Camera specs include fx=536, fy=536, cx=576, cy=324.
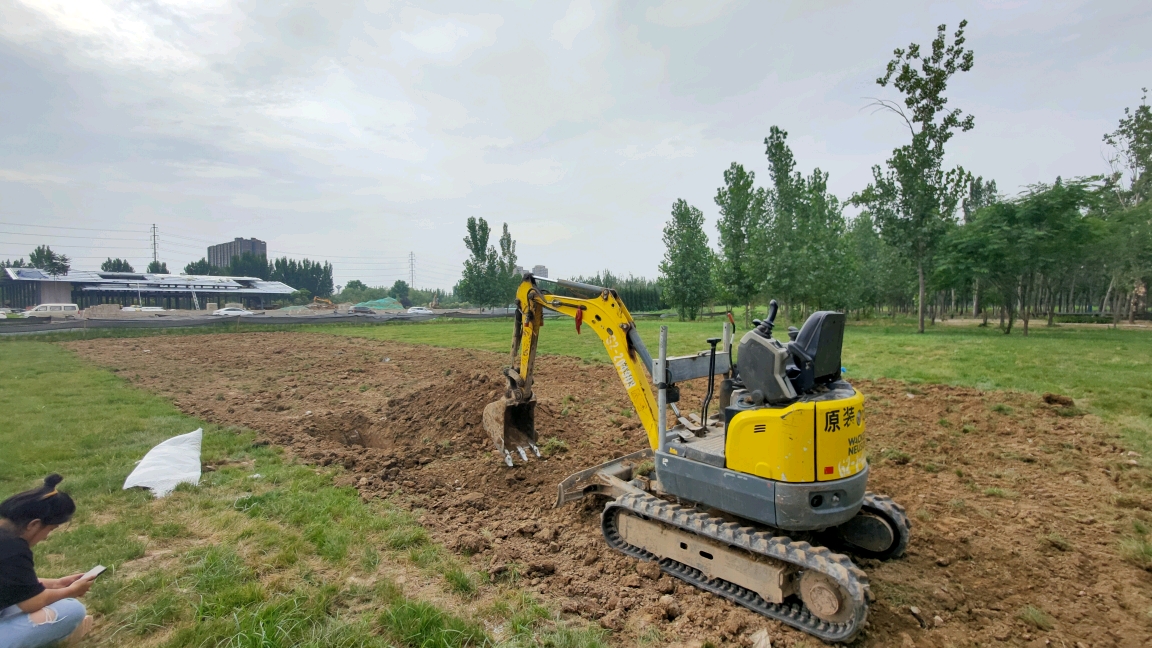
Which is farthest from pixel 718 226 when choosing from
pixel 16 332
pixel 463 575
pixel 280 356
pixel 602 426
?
pixel 16 332

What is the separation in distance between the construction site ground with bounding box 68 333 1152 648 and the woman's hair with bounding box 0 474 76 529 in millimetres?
2857

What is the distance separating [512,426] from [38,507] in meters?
5.18

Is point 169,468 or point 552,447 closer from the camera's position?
point 169,468

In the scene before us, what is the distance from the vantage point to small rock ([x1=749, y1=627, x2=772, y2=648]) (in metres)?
3.71

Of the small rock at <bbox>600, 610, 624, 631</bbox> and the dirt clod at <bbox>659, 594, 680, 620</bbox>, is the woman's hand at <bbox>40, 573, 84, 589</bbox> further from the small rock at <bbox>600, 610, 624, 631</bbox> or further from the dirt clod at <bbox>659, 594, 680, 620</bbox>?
the dirt clod at <bbox>659, 594, 680, 620</bbox>

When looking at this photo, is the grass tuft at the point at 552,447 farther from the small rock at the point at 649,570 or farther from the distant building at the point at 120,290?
the distant building at the point at 120,290

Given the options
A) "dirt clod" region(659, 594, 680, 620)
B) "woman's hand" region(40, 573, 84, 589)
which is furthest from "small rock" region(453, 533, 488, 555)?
"woman's hand" region(40, 573, 84, 589)

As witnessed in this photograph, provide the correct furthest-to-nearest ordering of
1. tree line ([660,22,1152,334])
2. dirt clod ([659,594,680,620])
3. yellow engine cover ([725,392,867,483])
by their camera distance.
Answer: tree line ([660,22,1152,334]) < dirt clod ([659,594,680,620]) < yellow engine cover ([725,392,867,483])

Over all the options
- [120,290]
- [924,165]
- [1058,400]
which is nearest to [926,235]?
[924,165]

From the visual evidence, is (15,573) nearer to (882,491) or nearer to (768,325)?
(768,325)

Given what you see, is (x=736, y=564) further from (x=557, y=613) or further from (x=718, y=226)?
(x=718, y=226)

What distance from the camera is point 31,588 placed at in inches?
134

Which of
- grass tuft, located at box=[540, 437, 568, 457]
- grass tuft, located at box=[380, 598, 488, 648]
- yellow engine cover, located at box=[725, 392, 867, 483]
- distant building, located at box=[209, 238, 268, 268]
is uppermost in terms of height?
distant building, located at box=[209, 238, 268, 268]

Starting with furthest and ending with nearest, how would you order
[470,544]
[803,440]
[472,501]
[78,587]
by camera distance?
[472,501] < [470,544] < [803,440] < [78,587]
